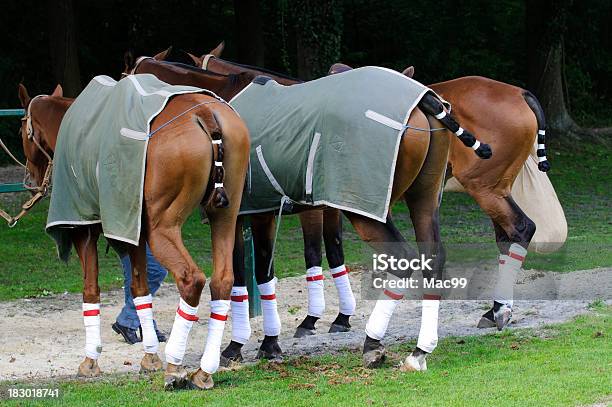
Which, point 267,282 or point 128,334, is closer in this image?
point 267,282

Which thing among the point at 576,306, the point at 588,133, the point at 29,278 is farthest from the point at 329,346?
the point at 588,133

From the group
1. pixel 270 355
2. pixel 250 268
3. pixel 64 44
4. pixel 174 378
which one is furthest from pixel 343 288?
pixel 64 44

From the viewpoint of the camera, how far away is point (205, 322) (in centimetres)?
959

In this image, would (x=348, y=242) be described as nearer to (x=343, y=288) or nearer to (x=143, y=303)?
(x=343, y=288)

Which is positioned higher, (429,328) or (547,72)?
(429,328)

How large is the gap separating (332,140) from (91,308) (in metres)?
2.14

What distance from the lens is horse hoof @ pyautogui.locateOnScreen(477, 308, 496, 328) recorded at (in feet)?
28.5

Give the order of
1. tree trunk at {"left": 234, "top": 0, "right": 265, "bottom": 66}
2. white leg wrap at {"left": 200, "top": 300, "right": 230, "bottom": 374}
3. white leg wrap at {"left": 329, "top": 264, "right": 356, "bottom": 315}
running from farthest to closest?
1. tree trunk at {"left": 234, "top": 0, "right": 265, "bottom": 66}
2. white leg wrap at {"left": 329, "top": 264, "right": 356, "bottom": 315}
3. white leg wrap at {"left": 200, "top": 300, "right": 230, "bottom": 374}

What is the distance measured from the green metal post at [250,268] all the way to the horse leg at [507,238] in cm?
196

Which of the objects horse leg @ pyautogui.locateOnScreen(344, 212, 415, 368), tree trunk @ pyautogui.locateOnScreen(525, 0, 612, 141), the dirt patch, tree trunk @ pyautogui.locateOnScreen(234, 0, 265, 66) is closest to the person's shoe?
the dirt patch

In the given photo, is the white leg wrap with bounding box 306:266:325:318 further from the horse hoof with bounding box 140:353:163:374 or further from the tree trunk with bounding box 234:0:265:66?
the tree trunk with bounding box 234:0:265:66

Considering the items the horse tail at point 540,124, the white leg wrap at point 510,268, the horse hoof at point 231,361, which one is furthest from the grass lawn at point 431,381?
the horse tail at point 540,124

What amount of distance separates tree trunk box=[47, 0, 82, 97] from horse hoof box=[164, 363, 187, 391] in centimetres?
1263

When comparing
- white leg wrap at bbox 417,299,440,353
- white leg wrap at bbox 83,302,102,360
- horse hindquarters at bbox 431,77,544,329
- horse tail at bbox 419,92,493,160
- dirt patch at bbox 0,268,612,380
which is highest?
horse tail at bbox 419,92,493,160
